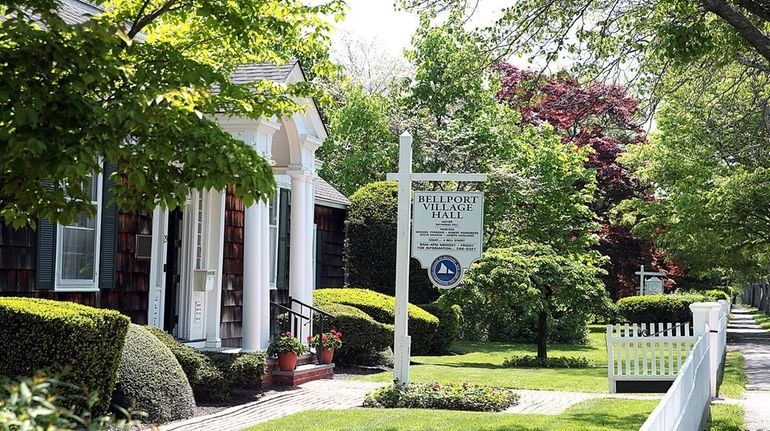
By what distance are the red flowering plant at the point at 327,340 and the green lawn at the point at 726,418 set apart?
6.66 metres

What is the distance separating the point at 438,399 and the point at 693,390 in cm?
479

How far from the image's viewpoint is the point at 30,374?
9336mm

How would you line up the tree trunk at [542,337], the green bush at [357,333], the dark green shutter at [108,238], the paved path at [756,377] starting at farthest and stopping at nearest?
1. the tree trunk at [542,337]
2. the green bush at [357,333]
3. the dark green shutter at [108,238]
4. the paved path at [756,377]

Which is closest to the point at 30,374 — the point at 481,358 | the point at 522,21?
the point at 522,21

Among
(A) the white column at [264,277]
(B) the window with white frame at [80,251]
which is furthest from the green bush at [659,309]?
(B) the window with white frame at [80,251]

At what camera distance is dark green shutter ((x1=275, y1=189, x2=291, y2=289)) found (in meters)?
19.5

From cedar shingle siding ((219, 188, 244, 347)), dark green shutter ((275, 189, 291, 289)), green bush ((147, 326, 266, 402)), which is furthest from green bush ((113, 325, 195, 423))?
dark green shutter ((275, 189, 291, 289))

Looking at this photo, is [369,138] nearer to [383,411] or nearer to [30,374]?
[383,411]

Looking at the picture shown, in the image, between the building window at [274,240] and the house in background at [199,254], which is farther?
the building window at [274,240]

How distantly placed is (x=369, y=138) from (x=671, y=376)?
56.4ft

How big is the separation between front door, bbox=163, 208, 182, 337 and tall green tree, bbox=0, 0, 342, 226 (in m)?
8.36

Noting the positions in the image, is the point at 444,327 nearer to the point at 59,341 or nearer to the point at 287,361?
the point at 287,361

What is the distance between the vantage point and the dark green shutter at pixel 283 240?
19469 mm

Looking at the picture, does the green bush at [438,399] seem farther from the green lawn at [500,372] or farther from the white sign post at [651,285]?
the white sign post at [651,285]
